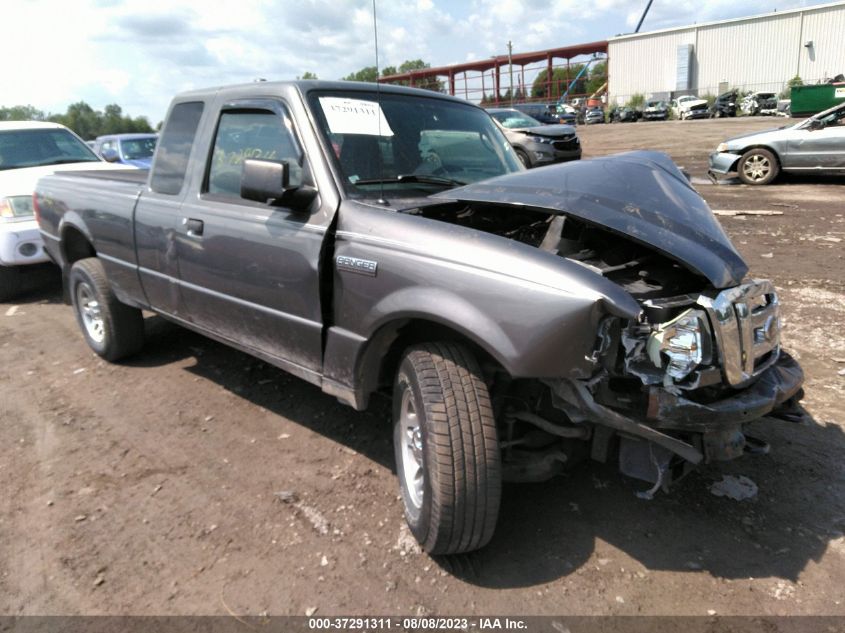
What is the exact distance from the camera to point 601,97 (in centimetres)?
5812

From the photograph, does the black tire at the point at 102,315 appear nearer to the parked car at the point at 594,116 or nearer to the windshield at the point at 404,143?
the windshield at the point at 404,143

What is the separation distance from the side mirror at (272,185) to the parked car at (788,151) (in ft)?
38.9

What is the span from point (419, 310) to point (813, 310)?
4.34 meters

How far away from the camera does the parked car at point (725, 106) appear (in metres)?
40.2

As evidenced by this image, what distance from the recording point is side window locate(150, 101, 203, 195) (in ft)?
13.2

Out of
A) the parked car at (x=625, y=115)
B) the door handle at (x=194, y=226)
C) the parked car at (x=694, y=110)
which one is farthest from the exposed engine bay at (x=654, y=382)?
the parked car at (x=625, y=115)

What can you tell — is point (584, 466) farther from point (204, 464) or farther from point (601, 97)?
point (601, 97)

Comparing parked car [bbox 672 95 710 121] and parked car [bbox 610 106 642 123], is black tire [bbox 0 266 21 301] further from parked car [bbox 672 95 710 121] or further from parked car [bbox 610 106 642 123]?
parked car [bbox 610 106 642 123]

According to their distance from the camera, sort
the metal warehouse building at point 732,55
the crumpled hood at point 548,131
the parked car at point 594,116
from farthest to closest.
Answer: the parked car at point 594,116 → the metal warehouse building at point 732,55 → the crumpled hood at point 548,131

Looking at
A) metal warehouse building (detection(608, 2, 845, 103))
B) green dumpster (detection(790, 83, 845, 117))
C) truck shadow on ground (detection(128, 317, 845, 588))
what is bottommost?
truck shadow on ground (detection(128, 317, 845, 588))

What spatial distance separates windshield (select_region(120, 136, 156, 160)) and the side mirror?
12.0m

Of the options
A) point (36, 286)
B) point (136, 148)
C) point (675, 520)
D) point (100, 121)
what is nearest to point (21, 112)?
point (100, 121)

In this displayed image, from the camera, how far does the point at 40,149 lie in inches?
316

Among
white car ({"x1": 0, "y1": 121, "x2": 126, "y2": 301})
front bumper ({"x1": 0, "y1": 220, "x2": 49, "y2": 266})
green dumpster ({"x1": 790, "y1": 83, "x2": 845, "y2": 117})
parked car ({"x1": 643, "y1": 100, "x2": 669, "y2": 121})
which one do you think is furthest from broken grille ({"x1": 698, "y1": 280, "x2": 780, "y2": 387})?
parked car ({"x1": 643, "y1": 100, "x2": 669, "y2": 121})
